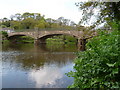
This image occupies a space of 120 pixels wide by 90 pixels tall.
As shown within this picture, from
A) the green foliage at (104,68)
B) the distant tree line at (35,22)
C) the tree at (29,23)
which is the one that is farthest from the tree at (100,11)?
the tree at (29,23)

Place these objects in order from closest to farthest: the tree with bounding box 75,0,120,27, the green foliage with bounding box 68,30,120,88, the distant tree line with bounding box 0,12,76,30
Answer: the green foliage with bounding box 68,30,120,88 < the tree with bounding box 75,0,120,27 < the distant tree line with bounding box 0,12,76,30

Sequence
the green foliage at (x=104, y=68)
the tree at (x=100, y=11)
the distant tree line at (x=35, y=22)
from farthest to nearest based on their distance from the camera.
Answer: the distant tree line at (x=35, y=22) → the tree at (x=100, y=11) → the green foliage at (x=104, y=68)

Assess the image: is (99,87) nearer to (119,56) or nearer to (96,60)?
(96,60)

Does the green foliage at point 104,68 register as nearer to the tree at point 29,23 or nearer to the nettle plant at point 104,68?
the nettle plant at point 104,68

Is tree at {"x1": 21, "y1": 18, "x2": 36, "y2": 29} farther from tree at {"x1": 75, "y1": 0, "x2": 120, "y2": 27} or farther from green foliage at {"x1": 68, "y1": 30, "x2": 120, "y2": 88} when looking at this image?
green foliage at {"x1": 68, "y1": 30, "x2": 120, "y2": 88}

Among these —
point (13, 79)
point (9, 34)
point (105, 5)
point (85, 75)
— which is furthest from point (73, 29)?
point (85, 75)

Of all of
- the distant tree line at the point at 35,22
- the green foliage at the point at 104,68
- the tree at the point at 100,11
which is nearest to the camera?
the green foliage at the point at 104,68

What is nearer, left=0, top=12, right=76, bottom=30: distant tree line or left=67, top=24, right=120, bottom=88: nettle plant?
left=67, top=24, right=120, bottom=88: nettle plant

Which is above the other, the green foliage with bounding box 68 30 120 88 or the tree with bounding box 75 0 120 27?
the tree with bounding box 75 0 120 27

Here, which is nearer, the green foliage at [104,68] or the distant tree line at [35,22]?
the green foliage at [104,68]

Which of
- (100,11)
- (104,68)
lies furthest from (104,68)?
(100,11)

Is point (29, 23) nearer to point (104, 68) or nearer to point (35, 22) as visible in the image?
point (35, 22)

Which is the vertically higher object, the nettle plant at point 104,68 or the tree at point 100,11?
the tree at point 100,11

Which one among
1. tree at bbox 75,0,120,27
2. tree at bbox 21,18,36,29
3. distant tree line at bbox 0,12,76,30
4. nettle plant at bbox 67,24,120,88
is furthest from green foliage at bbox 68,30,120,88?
tree at bbox 21,18,36,29
